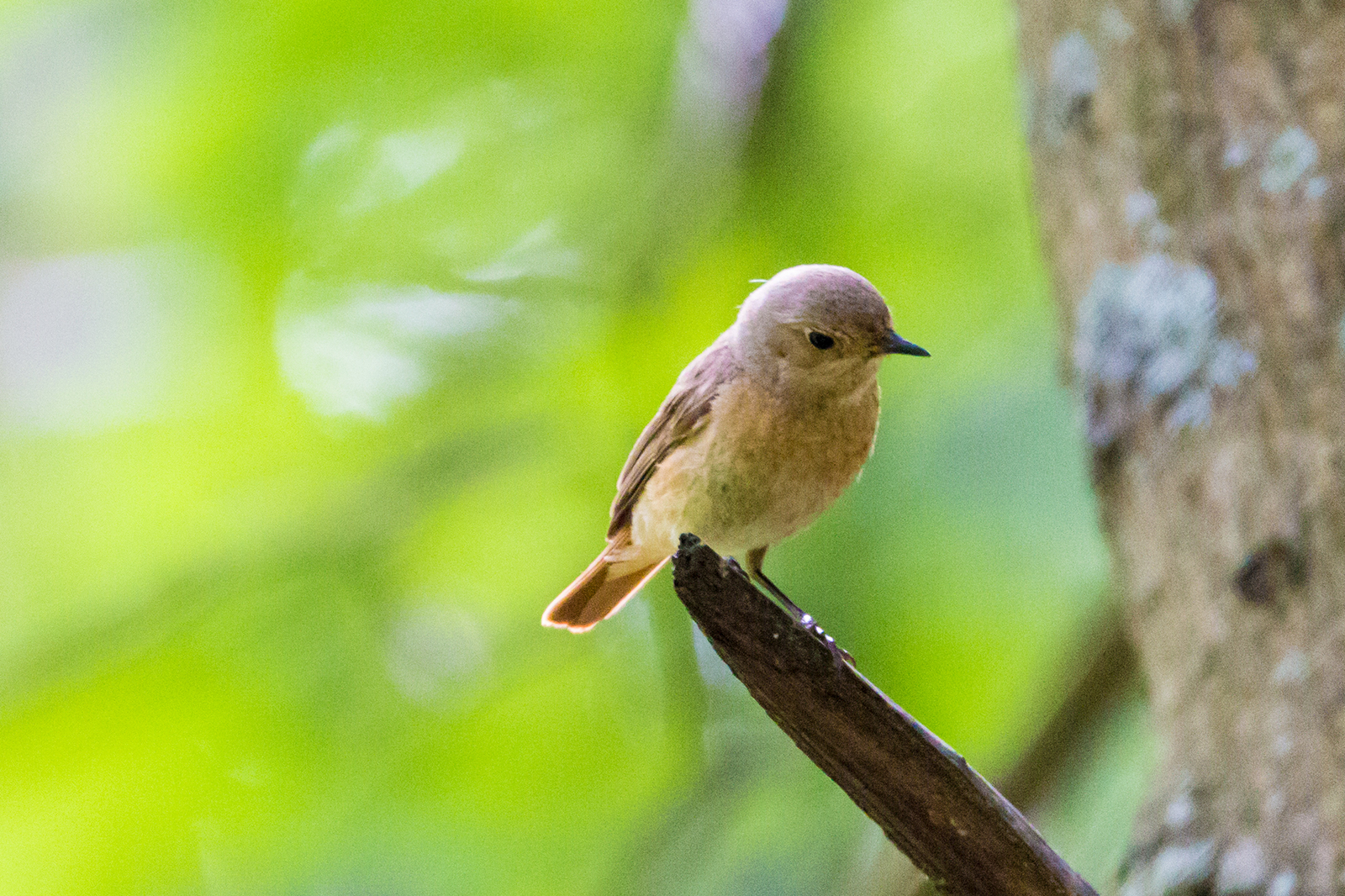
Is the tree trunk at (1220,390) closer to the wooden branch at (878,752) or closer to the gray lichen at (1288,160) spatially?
the gray lichen at (1288,160)

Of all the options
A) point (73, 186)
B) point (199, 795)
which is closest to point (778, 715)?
point (199, 795)

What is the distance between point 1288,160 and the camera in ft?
9.20

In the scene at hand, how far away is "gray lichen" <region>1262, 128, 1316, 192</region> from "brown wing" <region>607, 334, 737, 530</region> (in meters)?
1.33

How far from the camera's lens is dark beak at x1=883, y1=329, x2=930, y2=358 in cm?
269

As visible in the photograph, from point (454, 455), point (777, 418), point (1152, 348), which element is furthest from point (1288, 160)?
point (454, 455)

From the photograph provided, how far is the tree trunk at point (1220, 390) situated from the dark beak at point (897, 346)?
668 mm

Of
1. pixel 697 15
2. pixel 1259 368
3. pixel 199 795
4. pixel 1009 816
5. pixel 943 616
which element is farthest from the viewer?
pixel 697 15

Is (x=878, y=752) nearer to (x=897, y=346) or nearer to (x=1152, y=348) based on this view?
(x=897, y=346)

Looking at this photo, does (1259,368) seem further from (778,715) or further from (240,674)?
(240,674)

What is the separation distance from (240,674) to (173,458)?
2.53ft

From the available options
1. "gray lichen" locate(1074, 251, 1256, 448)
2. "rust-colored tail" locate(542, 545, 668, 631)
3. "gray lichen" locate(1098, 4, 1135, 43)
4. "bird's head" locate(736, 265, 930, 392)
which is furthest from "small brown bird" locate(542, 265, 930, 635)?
"gray lichen" locate(1098, 4, 1135, 43)

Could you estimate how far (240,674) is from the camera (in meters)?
3.95

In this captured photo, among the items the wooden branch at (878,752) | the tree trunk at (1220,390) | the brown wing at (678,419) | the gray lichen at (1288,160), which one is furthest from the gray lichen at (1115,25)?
the wooden branch at (878,752)

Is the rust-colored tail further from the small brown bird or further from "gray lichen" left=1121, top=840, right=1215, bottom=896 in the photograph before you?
"gray lichen" left=1121, top=840, right=1215, bottom=896
